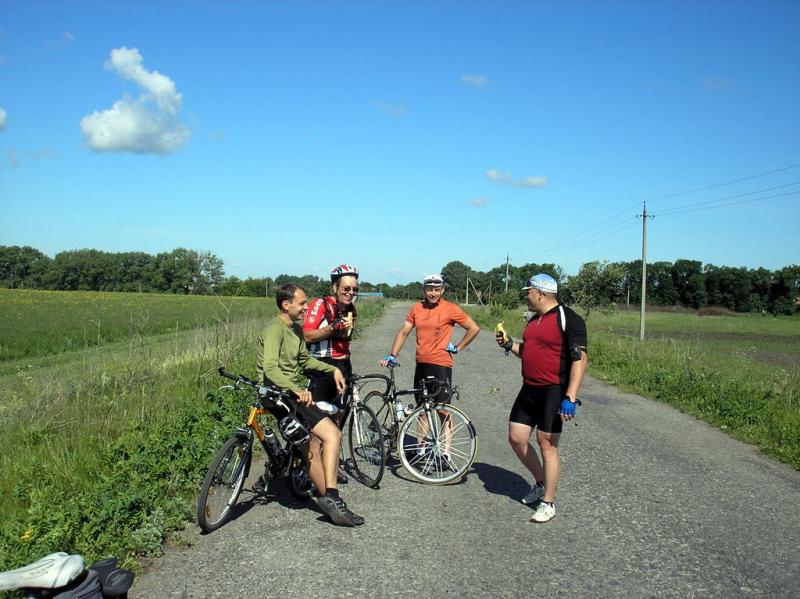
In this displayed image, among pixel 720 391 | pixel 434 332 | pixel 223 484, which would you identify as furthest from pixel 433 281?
pixel 720 391

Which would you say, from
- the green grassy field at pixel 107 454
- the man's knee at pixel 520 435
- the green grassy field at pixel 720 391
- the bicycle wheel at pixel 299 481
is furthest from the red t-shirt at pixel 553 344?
the green grassy field at pixel 720 391

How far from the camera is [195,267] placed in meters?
134

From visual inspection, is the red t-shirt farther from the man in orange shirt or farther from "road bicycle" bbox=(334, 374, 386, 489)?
"road bicycle" bbox=(334, 374, 386, 489)

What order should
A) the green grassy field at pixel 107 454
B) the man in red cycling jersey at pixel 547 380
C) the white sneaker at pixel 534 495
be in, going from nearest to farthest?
the green grassy field at pixel 107 454, the man in red cycling jersey at pixel 547 380, the white sneaker at pixel 534 495

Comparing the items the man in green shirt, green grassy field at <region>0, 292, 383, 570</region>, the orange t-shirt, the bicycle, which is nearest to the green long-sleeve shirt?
the man in green shirt

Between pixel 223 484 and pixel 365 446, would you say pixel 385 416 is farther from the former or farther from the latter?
pixel 223 484

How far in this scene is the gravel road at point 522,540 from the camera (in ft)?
12.8

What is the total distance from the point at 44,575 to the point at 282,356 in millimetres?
2560

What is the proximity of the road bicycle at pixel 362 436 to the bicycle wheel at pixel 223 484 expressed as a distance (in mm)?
1345

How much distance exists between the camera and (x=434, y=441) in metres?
6.21

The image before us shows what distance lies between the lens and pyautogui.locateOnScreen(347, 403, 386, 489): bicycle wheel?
236 inches

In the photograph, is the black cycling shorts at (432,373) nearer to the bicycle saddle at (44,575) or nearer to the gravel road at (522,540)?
the gravel road at (522,540)

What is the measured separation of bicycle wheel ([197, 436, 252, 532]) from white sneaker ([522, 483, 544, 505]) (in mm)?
2393

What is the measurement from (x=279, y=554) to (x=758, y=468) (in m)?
5.43
